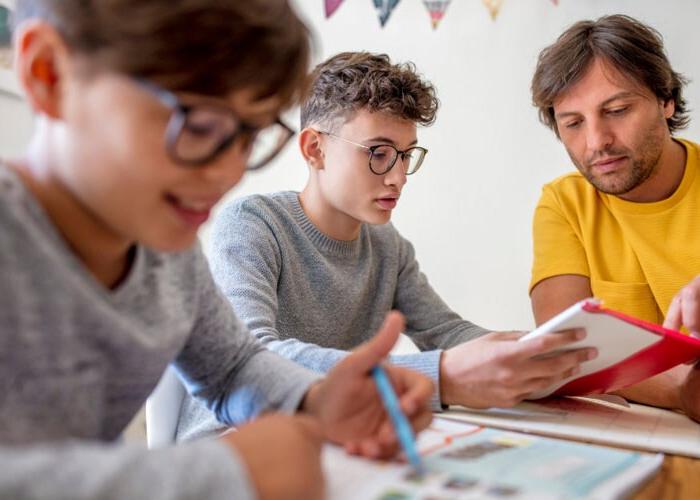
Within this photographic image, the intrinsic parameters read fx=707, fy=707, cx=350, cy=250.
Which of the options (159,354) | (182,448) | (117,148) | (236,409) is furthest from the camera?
(236,409)

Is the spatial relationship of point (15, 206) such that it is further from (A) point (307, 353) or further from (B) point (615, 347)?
(B) point (615, 347)

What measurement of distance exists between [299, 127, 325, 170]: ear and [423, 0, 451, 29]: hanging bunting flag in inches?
34.3

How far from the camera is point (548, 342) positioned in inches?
34.2

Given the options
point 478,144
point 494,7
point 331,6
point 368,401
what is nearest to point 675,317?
point 368,401

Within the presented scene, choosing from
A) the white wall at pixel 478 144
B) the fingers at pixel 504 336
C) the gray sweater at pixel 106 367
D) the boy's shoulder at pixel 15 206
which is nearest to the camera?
the gray sweater at pixel 106 367

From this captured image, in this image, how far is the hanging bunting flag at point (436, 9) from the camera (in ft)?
7.21

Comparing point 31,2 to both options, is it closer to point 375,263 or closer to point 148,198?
point 148,198

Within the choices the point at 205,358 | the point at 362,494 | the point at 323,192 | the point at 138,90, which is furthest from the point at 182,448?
the point at 323,192

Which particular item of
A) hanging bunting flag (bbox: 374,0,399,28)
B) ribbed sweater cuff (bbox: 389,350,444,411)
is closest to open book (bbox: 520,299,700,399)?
ribbed sweater cuff (bbox: 389,350,444,411)

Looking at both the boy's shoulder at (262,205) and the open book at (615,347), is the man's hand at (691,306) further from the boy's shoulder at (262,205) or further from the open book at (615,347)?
the boy's shoulder at (262,205)

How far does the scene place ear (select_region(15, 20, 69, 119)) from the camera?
1.92 feet

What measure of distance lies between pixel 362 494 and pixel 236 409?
313 mm

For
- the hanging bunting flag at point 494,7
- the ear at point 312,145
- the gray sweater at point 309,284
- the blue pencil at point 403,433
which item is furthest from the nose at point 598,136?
the blue pencil at point 403,433

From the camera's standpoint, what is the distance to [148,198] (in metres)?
0.60
